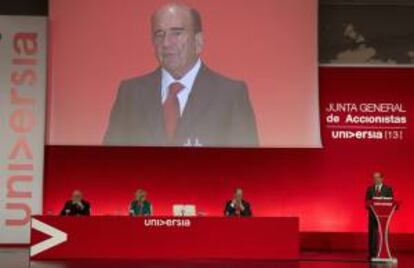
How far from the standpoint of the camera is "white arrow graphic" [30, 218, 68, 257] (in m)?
9.98

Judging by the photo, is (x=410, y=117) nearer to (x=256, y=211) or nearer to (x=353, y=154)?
(x=353, y=154)

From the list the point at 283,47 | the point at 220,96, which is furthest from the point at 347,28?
the point at 220,96

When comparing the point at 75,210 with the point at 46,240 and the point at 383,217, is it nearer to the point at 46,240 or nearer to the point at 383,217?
the point at 46,240

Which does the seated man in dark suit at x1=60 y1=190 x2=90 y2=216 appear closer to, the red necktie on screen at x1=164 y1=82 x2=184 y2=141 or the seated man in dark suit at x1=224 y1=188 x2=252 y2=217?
the red necktie on screen at x1=164 y1=82 x2=184 y2=141

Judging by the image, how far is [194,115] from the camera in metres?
12.2

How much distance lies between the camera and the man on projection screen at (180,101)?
479 inches

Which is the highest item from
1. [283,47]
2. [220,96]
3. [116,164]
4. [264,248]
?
[283,47]

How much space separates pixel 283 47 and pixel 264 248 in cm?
362

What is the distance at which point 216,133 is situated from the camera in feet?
39.9

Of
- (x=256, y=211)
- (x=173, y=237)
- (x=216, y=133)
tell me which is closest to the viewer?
(x=173, y=237)

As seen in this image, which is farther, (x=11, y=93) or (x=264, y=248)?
(x=11, y=93)

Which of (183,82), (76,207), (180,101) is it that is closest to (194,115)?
(180,101)

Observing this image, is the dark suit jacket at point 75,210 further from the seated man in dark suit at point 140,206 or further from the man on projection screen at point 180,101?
the man on projection screen at point 180,101

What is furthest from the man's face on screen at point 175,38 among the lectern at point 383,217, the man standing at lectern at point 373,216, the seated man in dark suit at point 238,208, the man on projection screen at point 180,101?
the lectern at point 383,217
